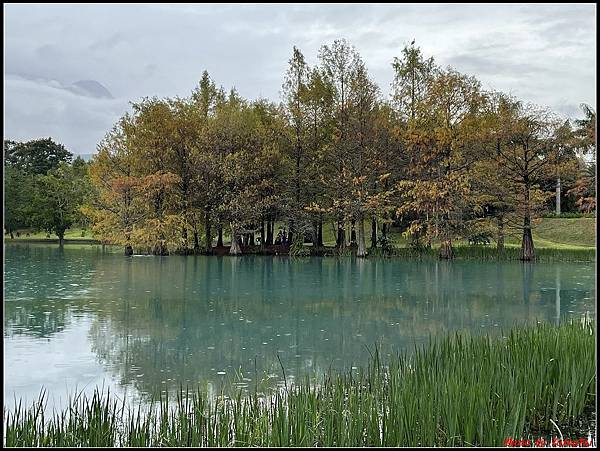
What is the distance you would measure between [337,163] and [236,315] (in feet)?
55.5

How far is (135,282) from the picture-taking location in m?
17.0

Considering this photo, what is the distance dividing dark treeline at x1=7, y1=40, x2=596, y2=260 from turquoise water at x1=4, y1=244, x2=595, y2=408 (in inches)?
176

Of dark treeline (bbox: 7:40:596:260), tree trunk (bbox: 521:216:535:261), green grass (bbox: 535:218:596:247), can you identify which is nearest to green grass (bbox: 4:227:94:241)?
dark treeline (bbox: 7:40:596:260)

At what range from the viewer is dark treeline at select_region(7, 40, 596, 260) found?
25141mm

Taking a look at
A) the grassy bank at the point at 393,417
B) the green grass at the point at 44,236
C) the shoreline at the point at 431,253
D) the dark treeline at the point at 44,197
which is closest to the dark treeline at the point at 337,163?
the shoreline at the point at 431,253

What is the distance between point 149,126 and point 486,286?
17.9 metres

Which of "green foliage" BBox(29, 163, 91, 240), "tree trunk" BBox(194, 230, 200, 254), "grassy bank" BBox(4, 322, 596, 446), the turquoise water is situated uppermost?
"green foliage" BBox(29, 163, 91, 240)

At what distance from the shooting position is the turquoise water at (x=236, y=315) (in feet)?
24.3

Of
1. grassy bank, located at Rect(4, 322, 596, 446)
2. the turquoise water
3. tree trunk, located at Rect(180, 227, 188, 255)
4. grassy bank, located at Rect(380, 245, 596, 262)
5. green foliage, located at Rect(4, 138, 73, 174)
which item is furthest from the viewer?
green foliage, located at Rect(4, 138, 73, 174)

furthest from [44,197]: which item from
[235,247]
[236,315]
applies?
[236,315]

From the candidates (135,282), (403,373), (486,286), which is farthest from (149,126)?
(403,373)

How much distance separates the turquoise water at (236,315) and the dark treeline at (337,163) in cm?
448

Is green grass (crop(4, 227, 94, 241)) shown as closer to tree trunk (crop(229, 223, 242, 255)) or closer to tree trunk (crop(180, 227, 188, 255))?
tree trunk (crop(180, 227, 188, 255))

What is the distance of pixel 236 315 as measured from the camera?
11477 mm
